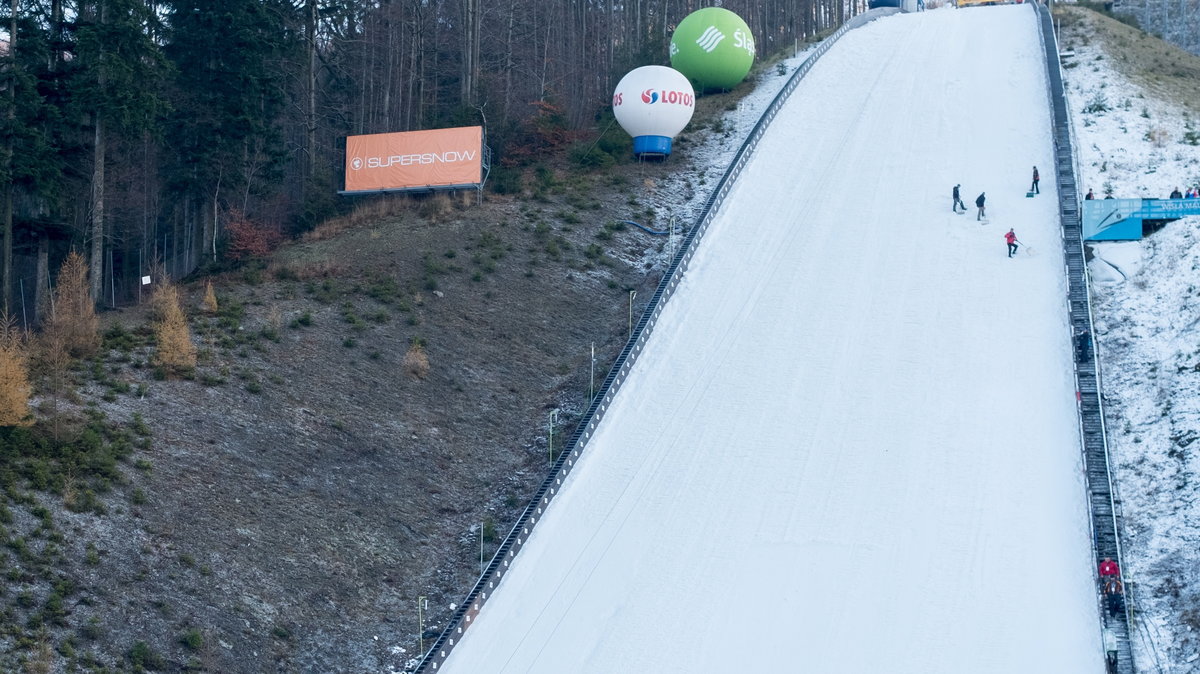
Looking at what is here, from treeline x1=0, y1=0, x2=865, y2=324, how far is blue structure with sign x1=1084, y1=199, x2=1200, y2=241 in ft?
61.3

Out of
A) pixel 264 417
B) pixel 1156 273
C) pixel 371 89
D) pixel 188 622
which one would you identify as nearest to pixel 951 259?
pixel 1156 273

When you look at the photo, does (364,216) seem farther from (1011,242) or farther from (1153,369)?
(1153,369)

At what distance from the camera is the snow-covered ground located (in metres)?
21.2

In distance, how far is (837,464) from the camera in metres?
26.1

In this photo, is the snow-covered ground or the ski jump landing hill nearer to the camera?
the snow-covered ground

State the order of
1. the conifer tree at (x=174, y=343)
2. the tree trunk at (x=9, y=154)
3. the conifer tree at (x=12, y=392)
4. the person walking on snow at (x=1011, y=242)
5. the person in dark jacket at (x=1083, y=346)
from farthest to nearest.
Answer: the person walking on snow at (x=1011, y=242) < the tree trunk at (x=9, y=154) < the person in dark jacket at (x=1083, y=346) < the conifer tree at (x=174, y=343) < the conifer tree at (x=12, y=392)

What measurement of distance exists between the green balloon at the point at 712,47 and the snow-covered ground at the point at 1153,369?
12911 mm

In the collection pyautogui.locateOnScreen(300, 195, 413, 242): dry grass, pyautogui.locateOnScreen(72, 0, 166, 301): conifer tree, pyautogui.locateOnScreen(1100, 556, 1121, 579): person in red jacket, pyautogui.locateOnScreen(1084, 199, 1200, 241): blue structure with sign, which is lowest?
pyautogui.locateOnScreen(1100, 556, 1121, 579): person in red jacket

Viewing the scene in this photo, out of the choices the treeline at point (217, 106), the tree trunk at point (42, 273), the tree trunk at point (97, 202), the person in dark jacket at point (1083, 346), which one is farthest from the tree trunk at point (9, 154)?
the person in dark jacket at point (1083, 346)

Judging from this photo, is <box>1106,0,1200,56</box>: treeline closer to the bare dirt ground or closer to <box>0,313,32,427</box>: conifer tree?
the bare dirt ground

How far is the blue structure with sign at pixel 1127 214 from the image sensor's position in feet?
110

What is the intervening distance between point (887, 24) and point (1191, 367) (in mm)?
33572

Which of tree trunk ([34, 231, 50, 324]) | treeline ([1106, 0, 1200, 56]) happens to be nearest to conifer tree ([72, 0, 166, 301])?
tree trunk ([34, 231, 50, 324])

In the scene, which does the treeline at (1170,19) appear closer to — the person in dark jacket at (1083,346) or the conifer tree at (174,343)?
the person in dark jacket at (1083,346)
